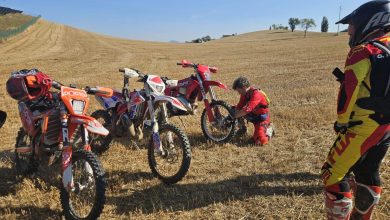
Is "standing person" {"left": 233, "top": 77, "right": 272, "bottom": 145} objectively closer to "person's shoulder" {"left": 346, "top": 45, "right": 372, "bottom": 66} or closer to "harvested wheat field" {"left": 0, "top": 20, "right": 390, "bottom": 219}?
"harvested wheat field" {"left": 0, "top": 20, "right": 390, "bottom": 219}

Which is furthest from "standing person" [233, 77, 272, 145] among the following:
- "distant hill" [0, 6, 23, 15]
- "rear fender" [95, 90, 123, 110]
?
"distant hill" [0, 6, 23, 15]

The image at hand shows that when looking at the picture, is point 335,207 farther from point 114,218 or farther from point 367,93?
point 114,218

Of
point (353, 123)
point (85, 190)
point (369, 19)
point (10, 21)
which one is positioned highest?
point (10, 21)

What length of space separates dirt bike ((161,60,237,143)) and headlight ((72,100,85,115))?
257 centimetres

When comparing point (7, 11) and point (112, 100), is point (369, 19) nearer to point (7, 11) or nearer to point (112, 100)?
point (112, 100)

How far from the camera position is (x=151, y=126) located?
5602mm

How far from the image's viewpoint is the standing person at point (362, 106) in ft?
11.1

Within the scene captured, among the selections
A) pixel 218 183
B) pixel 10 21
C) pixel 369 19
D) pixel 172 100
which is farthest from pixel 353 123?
pixel 10 21

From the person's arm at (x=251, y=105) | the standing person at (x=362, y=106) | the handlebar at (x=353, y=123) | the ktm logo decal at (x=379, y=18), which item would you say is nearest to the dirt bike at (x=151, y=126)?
the person's arm at (x=251, y=105)

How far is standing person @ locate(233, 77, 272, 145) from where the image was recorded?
278 inches

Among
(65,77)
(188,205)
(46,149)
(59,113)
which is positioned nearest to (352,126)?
(188,205)

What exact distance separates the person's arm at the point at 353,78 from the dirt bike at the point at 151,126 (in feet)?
7.66

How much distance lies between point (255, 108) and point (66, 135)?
3.83m

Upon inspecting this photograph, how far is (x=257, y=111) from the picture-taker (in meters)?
7.34
